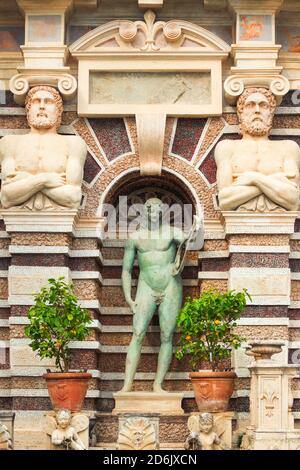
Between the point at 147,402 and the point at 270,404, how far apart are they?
2856mm

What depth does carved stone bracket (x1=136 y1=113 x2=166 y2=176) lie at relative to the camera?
23.9 meters

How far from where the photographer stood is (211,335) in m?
21.9

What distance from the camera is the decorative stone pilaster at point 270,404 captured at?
20484 millimetres

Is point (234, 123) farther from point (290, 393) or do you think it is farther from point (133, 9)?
point (290, 393)

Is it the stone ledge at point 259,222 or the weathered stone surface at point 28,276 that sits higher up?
the stone ledge at point 259,222

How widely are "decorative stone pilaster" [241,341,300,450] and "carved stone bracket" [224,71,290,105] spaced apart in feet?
16.2

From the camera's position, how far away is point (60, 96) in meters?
24.0

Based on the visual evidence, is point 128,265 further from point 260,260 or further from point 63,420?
point 63,420

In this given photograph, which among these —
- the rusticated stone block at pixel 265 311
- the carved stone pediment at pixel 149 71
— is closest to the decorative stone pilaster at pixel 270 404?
the rusticated stone block at pixel 265 311

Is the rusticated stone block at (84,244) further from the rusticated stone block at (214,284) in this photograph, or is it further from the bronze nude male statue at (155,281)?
the rusticated stone block at (214,284)

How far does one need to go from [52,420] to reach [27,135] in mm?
5157

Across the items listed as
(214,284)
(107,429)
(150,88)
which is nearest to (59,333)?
(107,429)

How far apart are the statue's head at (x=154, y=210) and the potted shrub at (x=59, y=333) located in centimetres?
227

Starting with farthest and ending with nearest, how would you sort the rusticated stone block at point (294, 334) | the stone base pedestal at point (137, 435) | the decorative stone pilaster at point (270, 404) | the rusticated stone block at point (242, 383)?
1. the rusticated stone block at point (294, 334)
2. the rusticated stone block at point (242, 383)
3. the stone base pedestal at point (137, 435)
4. the decorative stone pilaster at point (270, 404)
